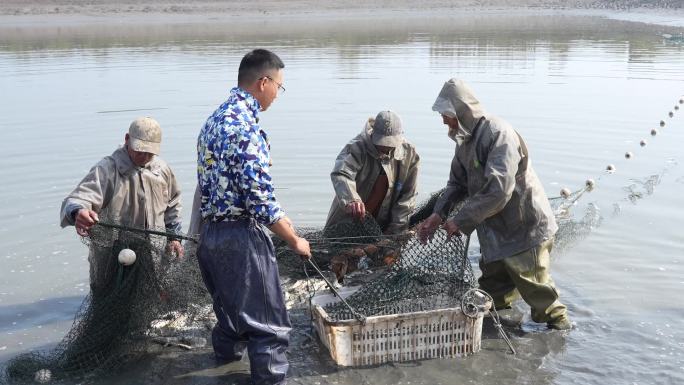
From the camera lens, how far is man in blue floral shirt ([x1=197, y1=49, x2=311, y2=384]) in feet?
13.0

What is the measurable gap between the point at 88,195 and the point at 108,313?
79 centimetres

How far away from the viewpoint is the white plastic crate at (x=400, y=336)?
15.8ft

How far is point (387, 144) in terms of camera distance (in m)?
5.95

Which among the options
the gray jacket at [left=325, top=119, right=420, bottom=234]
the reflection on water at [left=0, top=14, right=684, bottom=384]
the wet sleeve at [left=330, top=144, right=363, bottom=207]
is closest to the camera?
the reflection on water at [left=0, top=14, right=684, bottom=384]

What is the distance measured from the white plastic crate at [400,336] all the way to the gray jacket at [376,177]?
4.34ft

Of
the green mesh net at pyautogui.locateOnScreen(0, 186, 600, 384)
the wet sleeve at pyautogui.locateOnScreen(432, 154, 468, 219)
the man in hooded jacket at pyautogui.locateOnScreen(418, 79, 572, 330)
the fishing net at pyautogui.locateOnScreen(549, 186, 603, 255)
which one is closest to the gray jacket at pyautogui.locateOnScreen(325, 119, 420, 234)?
the green mesh net at pyautogui.locateOnScreen(0, 186, 600, 384)

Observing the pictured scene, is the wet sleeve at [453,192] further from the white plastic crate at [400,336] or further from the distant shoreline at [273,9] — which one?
the distant shoreline at [273,9]

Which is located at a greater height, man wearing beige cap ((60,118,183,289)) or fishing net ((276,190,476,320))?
man wearing beige cap ((60,118,183,289))

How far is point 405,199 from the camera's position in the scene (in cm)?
632

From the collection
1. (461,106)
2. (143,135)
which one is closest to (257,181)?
(143,135)

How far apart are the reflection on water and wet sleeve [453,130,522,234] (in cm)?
100

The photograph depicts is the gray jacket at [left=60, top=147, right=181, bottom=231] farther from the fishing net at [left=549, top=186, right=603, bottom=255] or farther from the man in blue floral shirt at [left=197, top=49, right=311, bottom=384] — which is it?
the fishing net at [left=549, top=186, right=603, bottom=255]

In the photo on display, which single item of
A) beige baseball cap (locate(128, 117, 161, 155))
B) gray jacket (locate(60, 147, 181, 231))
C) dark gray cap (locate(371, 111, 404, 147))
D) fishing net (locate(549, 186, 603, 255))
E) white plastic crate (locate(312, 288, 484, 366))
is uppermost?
beige baseball cap (locate(128, 117, 161, 155))

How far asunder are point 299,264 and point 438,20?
37.0 metres
